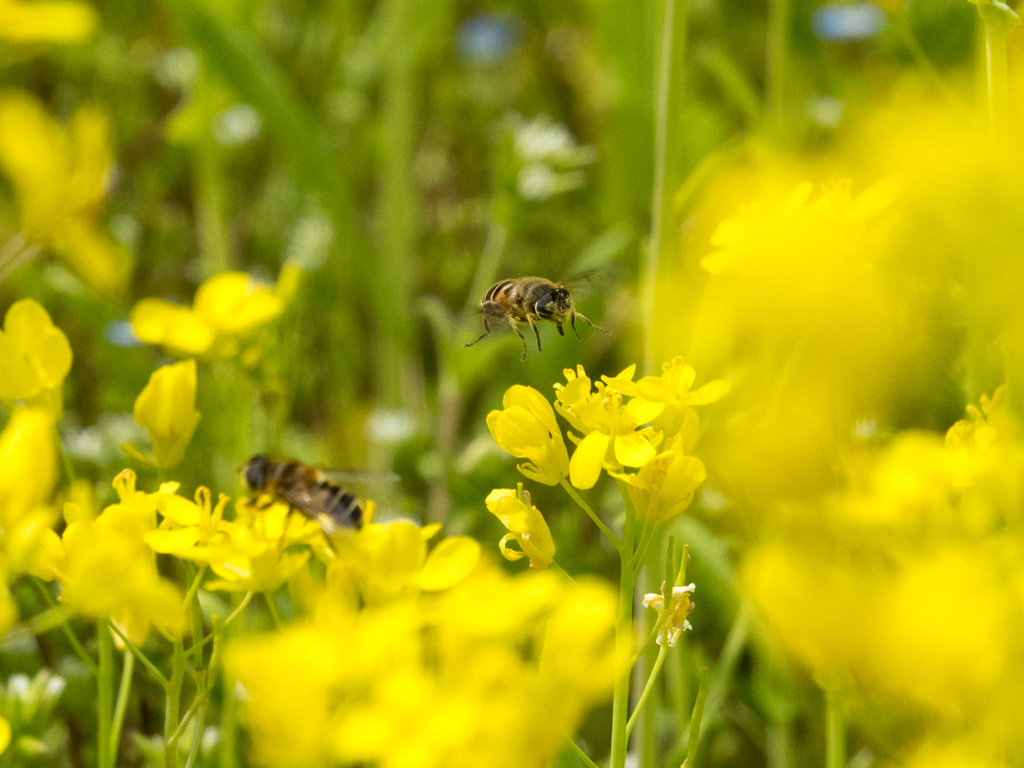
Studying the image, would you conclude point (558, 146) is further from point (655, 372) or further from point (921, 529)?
point (921, 529)

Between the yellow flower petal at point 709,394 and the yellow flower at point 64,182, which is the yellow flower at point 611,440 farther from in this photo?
the yellow flower at point 64,182

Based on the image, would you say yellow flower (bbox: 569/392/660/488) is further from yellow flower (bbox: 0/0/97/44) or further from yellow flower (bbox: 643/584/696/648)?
yellow flower (bbox: 0/0/97/44)

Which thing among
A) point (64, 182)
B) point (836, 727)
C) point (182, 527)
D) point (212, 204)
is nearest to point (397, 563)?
point (182, 527)

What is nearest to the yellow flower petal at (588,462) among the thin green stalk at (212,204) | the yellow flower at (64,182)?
the yellow flower at (64,182)

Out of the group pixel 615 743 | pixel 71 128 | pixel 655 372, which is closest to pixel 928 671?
pixel 615 743

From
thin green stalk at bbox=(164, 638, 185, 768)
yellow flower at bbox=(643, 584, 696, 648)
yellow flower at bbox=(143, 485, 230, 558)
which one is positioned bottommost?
thin green stalk at bbox=(164, 638, 185, 768)

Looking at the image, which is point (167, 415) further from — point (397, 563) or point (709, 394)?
point (709, 394)

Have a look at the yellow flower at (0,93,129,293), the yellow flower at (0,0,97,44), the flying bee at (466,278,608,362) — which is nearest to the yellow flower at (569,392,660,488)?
the flying bee at (466,278,608,362)
